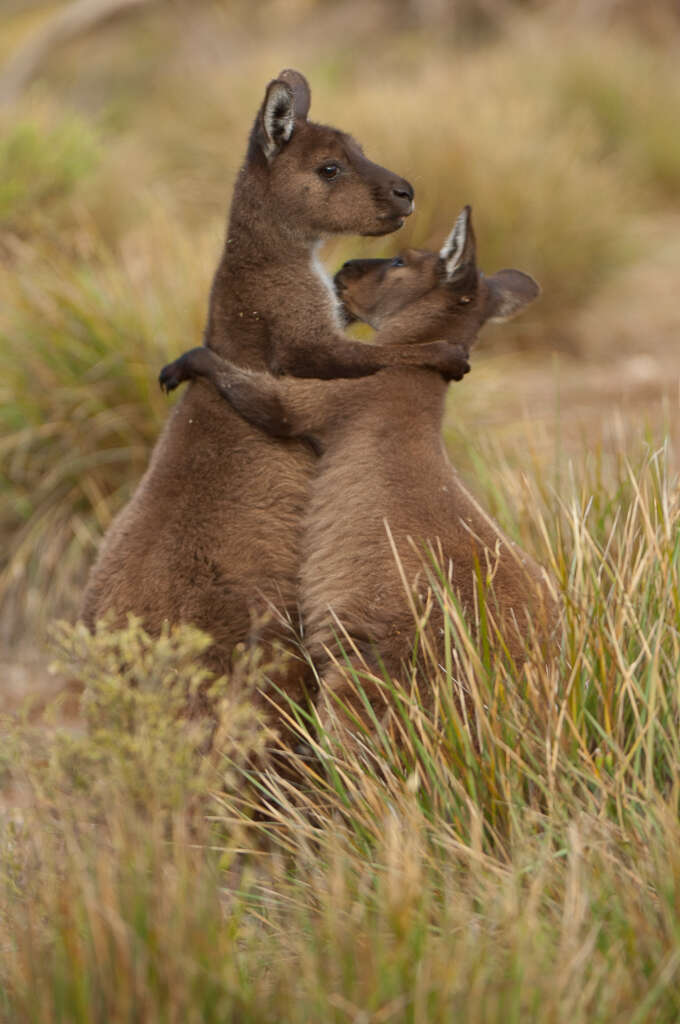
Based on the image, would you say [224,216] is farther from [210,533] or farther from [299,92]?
[210,533]

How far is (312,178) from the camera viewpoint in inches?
162

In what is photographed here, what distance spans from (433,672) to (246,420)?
1041 millimetres

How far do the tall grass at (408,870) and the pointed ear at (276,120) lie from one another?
2026 millimetres

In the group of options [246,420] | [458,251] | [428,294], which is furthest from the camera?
[428,294]

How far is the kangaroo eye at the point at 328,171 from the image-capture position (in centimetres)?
414

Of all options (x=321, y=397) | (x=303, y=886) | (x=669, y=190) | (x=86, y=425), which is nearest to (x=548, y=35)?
(x=669, y=190)

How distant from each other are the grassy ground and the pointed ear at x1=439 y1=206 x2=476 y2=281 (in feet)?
2.57

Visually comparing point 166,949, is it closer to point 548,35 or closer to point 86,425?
point 86,425

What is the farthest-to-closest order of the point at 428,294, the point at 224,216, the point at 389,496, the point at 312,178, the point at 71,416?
the point at 224,216, the point at 71,416, the point at 312,178, the point at 428,294, the point at 389,496

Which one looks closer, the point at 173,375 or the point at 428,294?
the point at 173,375

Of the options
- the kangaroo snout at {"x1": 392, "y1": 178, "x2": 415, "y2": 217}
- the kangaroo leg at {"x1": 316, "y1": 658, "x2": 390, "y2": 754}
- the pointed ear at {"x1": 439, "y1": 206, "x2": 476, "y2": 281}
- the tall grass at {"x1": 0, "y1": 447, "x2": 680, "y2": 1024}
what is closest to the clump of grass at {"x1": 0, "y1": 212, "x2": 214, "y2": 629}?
the kangaroo snout at {"x1": 392, "y1": 178, "x2": 415, "y2": 217}

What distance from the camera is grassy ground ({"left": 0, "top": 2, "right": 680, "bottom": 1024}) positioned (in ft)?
6.97

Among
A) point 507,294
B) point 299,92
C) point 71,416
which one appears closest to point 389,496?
point 507,294

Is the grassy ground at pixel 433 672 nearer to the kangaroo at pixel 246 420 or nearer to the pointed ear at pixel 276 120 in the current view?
the kangaroo at pixel 246 420
